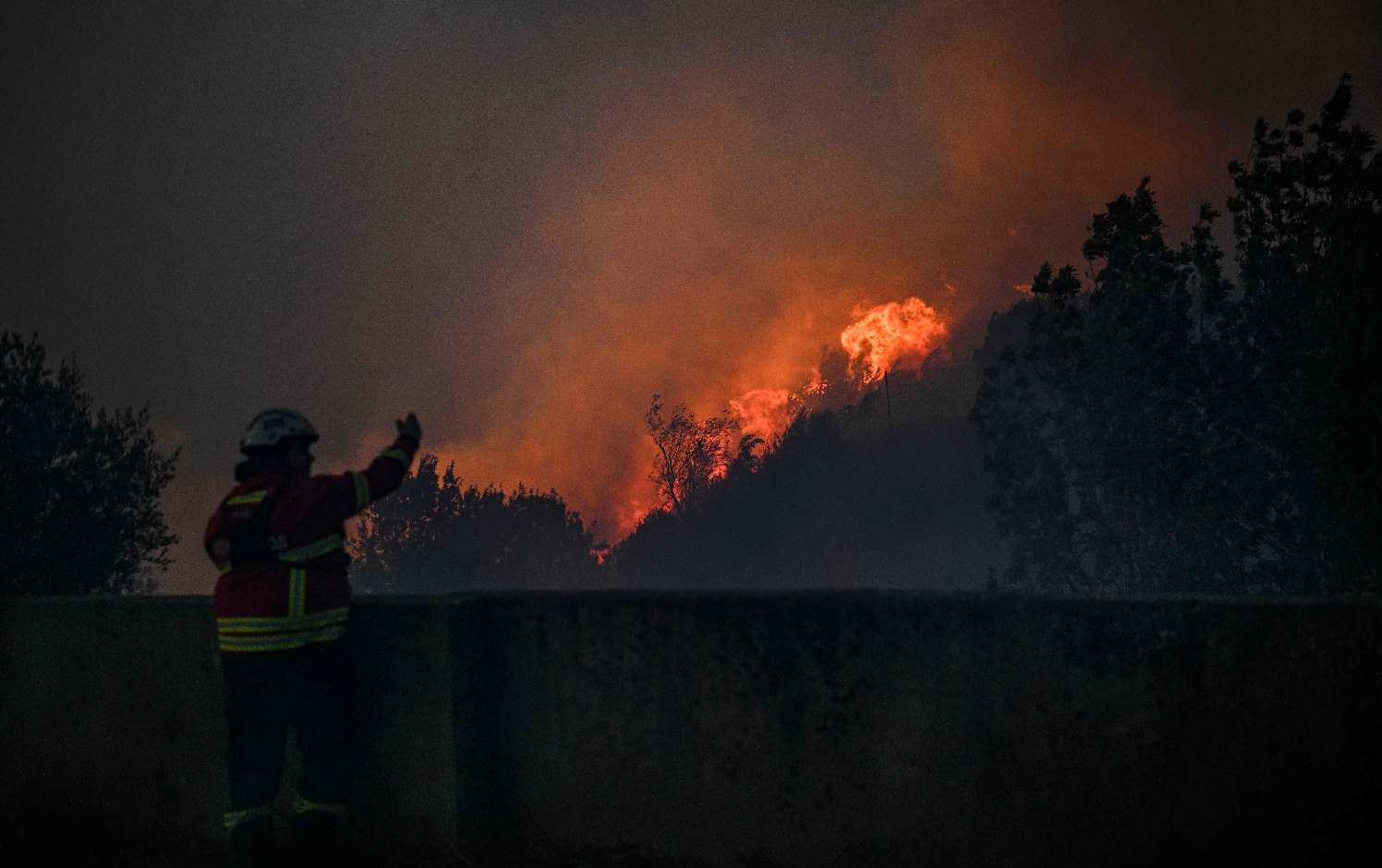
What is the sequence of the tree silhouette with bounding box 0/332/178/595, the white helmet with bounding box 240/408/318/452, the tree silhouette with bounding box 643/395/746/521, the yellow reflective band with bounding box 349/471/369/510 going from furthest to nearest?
the tree silhouette with bounding box 643/395/746/521, the tree silhouette with bounding box 0/332/178/595, the white helmet with bounding box 240/408/318/452, the yellow reflective band with bounding box 349/471/369/510

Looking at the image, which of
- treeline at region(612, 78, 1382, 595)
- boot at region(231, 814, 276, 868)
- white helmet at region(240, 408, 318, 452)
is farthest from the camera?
treeline at region(612, 78, 1382, 595)

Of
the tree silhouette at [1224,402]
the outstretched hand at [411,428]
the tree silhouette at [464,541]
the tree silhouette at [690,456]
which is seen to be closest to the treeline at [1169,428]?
the tree silhouette at [1224,402]

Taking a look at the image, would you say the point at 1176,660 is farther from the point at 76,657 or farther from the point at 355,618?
the point at 76,657

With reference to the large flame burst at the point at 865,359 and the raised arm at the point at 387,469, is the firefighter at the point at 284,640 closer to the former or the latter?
the raised arm at the point at 387,469

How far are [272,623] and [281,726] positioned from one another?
41 centimetres

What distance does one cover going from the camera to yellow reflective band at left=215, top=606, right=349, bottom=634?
3.48 m

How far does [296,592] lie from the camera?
11.5ft

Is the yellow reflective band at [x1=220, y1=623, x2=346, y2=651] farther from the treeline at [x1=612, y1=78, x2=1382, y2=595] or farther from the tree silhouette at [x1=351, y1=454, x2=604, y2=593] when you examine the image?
the tree silhouette at [x1=351, y1=454, x2=604, y2=593]

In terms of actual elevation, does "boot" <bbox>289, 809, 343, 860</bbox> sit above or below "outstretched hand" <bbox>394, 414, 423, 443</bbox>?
below

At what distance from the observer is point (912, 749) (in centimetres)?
334

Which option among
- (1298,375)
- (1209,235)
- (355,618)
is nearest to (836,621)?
(355,618)

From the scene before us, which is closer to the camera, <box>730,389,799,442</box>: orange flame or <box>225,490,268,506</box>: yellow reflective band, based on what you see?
<box>225,490,268,506</box>: yellow reflective band

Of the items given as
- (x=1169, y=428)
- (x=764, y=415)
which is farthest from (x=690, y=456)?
(x=1169, y=428)

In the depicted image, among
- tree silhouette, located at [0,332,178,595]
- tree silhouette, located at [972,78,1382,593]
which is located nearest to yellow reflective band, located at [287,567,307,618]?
tree silhouette, located at [972,78,1382,593]
